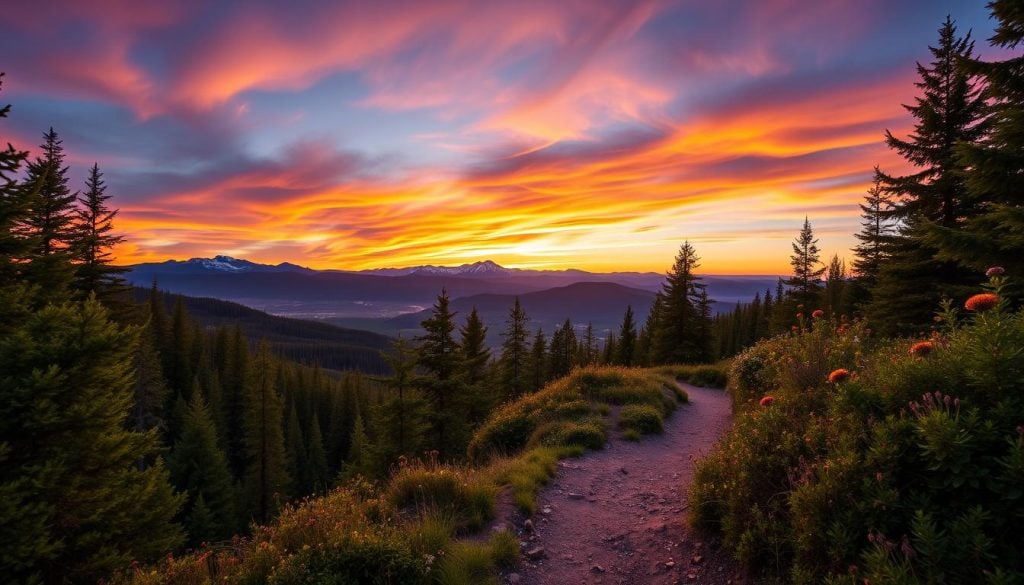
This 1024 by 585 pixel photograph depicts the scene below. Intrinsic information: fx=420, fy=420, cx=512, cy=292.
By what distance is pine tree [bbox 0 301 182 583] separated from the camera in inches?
226

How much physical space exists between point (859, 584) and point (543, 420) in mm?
8837

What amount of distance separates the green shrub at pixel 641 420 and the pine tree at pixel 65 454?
10600 mm

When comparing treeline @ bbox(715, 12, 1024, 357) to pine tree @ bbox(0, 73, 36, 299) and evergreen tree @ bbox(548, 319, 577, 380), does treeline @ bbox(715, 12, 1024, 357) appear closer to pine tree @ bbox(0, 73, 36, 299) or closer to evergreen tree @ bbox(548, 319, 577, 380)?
pine tree @ bbox(0, 73, 36, 299)

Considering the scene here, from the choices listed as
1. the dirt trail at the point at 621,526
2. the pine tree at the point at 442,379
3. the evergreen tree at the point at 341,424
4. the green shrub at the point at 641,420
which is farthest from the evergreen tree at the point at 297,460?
the dirt trail at the point at 621,526

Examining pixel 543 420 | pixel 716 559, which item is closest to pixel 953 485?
pixel 716 559

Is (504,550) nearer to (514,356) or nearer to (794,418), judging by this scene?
(794,418)

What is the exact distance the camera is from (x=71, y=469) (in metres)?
6.89

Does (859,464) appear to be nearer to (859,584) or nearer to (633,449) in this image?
(859,584)

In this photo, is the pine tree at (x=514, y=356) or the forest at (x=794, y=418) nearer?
the forest at (x=794, y=418)

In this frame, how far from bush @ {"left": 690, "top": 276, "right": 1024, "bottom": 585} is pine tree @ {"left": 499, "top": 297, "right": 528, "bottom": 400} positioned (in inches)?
1209

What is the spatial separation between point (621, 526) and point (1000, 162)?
9.39m

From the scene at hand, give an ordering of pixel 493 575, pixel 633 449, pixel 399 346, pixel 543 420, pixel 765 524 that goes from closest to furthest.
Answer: pixel 765 524
pixel 493 575
pixel 633 449
pixel 543 420
pixel 399 346

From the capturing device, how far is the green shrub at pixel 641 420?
1139cm

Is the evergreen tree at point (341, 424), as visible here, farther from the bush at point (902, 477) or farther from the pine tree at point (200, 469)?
the bush at point (902, 477)
